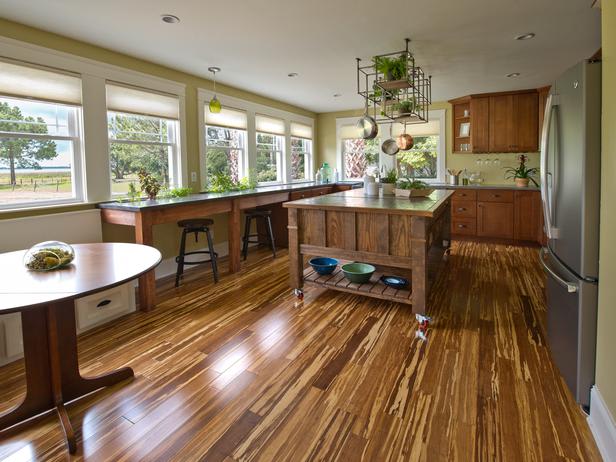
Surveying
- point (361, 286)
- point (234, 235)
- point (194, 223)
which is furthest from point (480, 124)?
point (194, 223)

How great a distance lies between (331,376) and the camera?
2.10 meters

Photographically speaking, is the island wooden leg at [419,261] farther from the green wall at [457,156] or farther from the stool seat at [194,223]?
the green wall at [457,156]

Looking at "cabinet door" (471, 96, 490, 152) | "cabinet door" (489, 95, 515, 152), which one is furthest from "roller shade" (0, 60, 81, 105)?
"cabinet door" (489, 95, 515, 152)

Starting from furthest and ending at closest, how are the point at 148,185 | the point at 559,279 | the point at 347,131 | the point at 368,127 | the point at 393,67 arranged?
the point at 347,131 → the point at 368,127 → the point at 148,185 → the point at 393,67 → the point at 559,279

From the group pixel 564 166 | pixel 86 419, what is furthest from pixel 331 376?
pixel 564 166

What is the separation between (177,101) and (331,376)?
3.51 metres

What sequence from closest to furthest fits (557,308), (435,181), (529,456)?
(529,456) < (557,308) < (435,181)

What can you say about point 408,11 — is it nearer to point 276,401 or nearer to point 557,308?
point 557,308

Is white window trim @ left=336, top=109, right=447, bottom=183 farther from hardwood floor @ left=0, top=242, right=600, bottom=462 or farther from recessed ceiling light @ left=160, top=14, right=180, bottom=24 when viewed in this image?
recessed ceiling light @ left=160, top=14, right=180, bottom=24

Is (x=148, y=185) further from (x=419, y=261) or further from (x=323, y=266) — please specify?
(x=419, y=261)

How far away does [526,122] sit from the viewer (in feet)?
18.5

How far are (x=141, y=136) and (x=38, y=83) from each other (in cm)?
106

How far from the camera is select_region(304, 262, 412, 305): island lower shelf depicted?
2941 millimetres

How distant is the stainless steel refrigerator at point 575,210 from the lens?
5.35 feet
